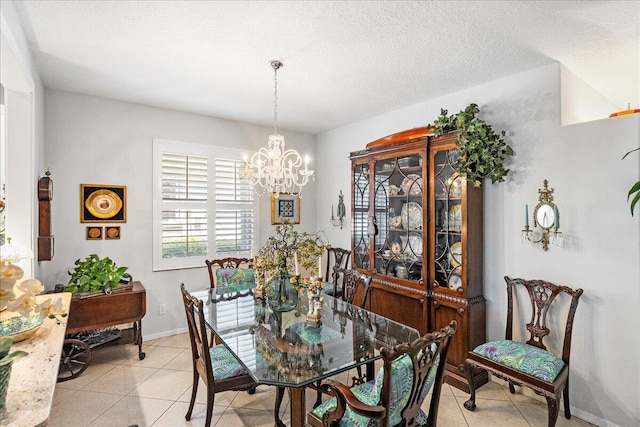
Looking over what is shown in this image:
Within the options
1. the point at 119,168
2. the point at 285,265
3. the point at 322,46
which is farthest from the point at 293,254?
the point at 119,168

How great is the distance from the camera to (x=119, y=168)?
12.1 feet

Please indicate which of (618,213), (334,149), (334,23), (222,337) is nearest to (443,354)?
(222,337)

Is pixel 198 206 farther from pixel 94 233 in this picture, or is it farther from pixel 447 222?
pixel 447 222

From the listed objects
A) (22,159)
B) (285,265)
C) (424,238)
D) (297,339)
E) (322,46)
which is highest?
(322,46)

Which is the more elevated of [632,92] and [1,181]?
[632,92]

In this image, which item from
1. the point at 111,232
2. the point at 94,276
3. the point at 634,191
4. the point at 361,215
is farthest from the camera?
the point at 361,215

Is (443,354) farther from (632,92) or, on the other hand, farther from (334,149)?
(334,149)

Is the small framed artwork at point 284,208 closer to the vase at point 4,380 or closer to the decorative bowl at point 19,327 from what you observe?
the decorative bowl at point 19,327

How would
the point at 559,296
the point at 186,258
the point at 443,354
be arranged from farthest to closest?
the point at 186,258 → the point at 559,296 → the point at 443,354

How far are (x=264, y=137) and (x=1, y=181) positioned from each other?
9.05 ft

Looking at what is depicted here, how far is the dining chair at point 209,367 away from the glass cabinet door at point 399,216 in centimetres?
185

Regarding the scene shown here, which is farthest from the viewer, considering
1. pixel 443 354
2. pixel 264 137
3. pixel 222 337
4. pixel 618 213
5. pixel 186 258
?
pixel 264 137

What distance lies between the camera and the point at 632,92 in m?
3.11

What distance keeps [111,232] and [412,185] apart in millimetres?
3193
